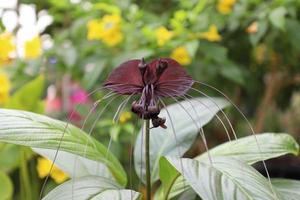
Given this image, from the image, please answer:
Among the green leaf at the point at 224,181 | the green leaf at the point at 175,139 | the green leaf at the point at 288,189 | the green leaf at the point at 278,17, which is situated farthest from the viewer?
the green leaf at the point at 278,17

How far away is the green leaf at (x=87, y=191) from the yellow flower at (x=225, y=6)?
684 mm

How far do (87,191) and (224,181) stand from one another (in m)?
0.16

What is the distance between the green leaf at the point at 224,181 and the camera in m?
0.52

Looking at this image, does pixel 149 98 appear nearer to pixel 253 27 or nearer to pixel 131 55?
pixel 131 55

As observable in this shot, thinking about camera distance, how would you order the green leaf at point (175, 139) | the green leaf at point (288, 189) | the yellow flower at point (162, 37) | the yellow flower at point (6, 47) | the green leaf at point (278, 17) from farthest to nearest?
the yellow flower at point (6, 47) → the yellow flower at point (162, 37) → the green leaf at point (278, 17) → the green leaf at point (175, 139) → the green leaf at point (288, 189)

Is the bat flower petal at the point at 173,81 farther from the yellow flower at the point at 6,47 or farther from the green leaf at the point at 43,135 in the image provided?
the yellow flower at the point at 6,47

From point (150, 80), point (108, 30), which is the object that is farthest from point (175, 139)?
point (108, 30)

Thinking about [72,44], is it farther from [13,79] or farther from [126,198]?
[126,198]

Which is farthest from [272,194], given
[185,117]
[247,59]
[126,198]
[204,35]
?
[247,59]

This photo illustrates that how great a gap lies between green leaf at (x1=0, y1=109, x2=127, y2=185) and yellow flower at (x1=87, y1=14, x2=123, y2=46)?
1.55 feet

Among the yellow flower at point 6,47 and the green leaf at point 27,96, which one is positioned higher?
the yellow flower at point 6,47

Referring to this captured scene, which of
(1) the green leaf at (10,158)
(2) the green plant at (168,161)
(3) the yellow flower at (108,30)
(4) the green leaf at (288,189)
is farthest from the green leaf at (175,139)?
(1) the green leaf at (10,158)

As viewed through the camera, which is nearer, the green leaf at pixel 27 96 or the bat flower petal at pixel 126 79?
the bat flower petal at pixel 126 79

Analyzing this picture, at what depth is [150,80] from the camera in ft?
1.85
